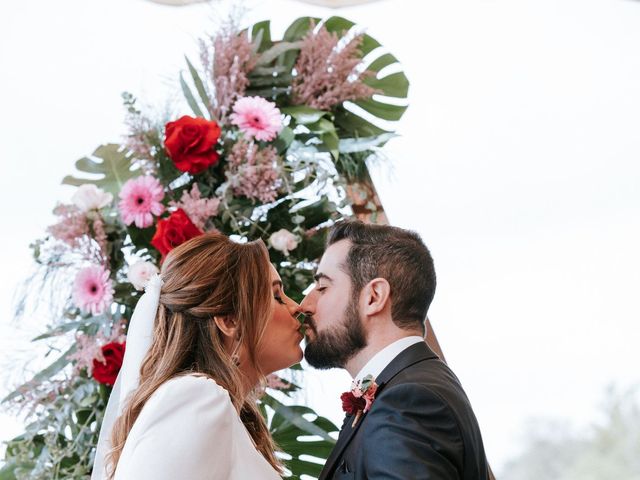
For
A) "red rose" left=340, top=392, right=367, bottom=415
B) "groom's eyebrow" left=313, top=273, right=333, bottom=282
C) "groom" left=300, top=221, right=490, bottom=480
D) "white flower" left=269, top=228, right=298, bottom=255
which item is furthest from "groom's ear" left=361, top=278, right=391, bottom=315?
"white flower" left=269, top=228, right=298, bottom=255

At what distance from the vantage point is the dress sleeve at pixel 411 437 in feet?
6.36

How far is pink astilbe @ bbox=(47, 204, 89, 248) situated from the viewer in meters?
2.70

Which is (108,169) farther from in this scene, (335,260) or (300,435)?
(300,435)

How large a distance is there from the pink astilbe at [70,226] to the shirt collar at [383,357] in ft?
→ 3.01

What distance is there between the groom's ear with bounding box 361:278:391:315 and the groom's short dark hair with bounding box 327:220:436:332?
2 cm

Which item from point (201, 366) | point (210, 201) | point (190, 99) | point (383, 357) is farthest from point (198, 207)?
point (383, 357)

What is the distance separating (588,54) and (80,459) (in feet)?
9.10

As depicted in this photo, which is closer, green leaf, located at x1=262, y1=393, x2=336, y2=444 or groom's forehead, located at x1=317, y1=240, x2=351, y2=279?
groom's forehead, located at x1=317, y1=240, x2=351, y2=279

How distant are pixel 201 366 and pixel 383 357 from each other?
1.44 ft

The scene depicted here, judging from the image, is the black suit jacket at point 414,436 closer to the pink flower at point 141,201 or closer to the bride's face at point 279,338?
the bride's face at point 279,338

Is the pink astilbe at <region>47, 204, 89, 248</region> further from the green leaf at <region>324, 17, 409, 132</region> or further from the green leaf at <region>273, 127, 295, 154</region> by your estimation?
the green leaf at <region>324, 17, 409, 132</region>

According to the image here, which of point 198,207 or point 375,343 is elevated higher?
point 198,207

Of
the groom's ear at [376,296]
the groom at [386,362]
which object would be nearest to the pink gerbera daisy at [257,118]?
the groom at [386,362]

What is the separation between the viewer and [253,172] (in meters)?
2.77
